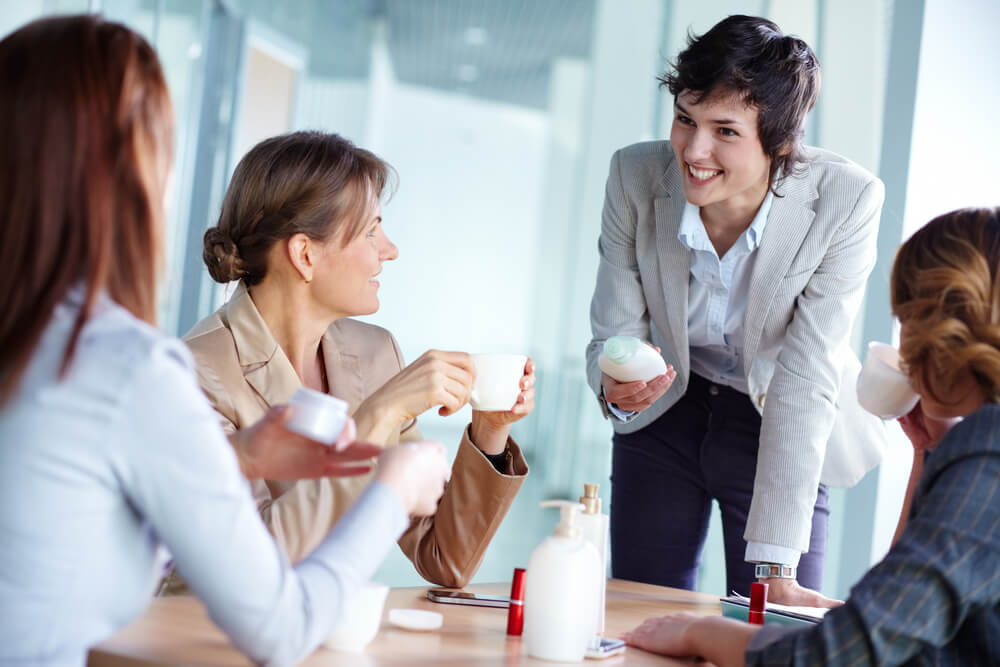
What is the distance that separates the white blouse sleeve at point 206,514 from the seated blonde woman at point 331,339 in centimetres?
63

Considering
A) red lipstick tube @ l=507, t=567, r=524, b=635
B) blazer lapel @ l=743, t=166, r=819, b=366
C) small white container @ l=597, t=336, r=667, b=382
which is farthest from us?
blazer lapel @ l=743, t=166, r=819, b=366

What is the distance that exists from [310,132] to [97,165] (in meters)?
1.13

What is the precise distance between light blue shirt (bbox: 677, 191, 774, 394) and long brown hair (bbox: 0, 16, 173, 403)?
1.41 meters

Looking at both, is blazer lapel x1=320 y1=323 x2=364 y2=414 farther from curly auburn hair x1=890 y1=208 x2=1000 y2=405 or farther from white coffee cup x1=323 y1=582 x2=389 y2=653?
curly auburn hair x1=890 y1=208 x2=1000 y2=405

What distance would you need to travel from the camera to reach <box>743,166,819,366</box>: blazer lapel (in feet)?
6.77

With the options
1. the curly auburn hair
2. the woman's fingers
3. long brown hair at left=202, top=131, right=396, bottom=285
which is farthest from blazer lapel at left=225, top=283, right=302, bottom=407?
the curly auburn hair

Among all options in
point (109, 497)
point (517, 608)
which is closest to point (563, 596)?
point (517, 608)

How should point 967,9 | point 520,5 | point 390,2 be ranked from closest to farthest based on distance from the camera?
point 967,9, point 520,5, point 390,2

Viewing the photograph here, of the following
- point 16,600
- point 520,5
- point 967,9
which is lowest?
point 16,600

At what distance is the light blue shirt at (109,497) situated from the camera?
828 millimetres

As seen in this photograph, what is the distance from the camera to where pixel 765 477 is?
76.3 inches

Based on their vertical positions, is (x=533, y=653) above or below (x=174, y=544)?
below

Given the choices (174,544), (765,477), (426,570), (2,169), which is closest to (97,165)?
(2,169)

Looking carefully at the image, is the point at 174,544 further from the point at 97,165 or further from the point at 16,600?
the point at 97,165
